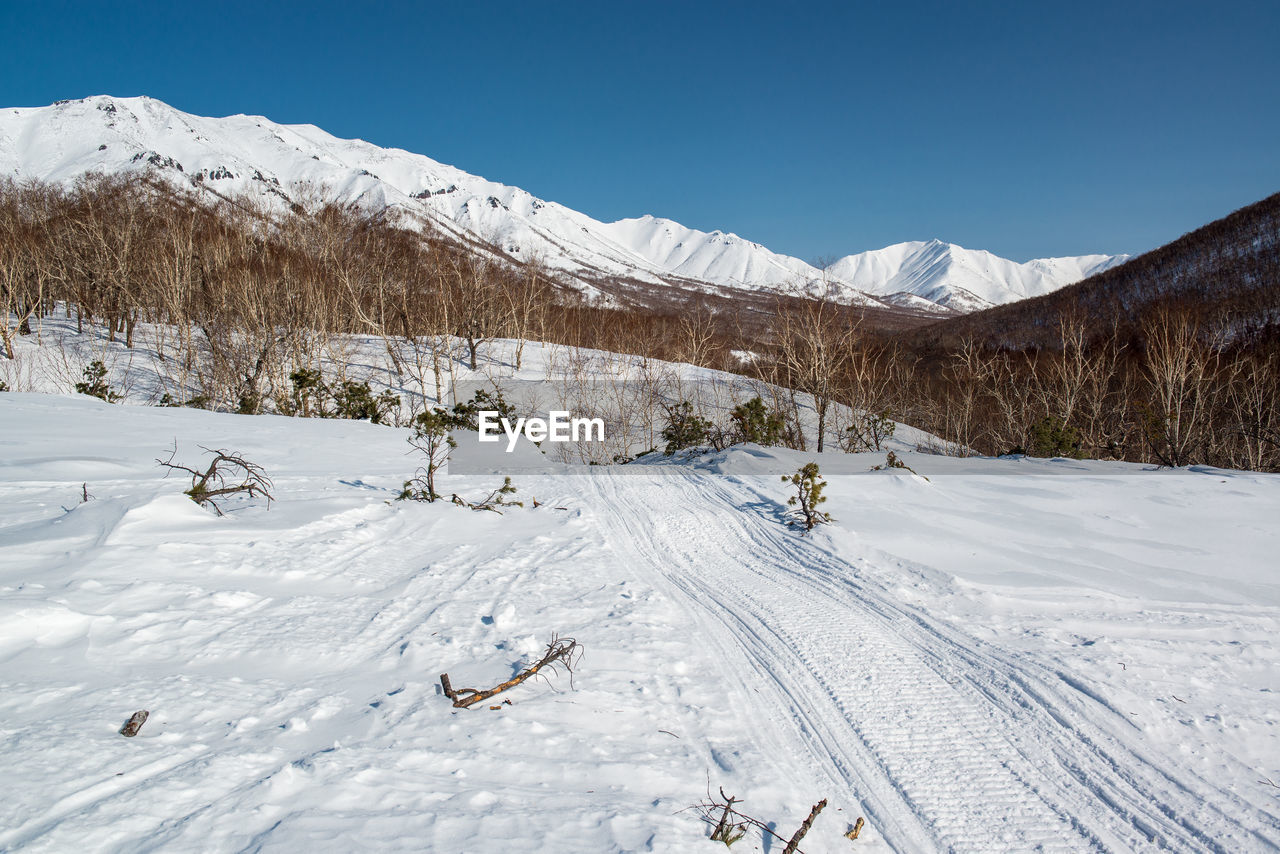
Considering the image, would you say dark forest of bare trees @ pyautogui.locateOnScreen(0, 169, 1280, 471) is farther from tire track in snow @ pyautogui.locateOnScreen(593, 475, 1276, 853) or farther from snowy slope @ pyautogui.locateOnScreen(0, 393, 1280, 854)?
tire track in snow @ pyautogui.locateOnScreen(593, 475, 1276, 853)

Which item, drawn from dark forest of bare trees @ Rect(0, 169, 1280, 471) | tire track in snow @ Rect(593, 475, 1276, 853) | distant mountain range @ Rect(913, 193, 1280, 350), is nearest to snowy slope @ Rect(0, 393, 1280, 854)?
tire track in snow @ Rect(593, 475, 1276, 853)

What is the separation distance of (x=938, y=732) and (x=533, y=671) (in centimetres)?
228

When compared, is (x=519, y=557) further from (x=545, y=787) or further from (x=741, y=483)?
(x=741, y=483)

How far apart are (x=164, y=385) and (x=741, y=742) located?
29.0 m

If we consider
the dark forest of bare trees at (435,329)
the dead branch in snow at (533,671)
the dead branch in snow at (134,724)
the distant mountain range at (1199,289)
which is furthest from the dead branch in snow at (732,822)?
the distant mountain range at (1199,289)

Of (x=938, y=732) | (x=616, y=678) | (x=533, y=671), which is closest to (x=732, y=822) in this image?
(x=616, y=678)

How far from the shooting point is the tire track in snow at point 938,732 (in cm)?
263

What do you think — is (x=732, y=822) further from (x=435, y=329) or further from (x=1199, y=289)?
(x=1199, y=289)

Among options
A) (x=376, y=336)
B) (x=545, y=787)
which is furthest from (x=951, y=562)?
(x=376, y=336)

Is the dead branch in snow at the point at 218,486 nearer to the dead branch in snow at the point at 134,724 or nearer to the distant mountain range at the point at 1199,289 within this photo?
the dead branch in snow at the point at 134,724

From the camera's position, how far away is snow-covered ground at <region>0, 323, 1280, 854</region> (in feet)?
7.52

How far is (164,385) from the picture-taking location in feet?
Answer: 78.8

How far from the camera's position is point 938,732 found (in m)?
3.27

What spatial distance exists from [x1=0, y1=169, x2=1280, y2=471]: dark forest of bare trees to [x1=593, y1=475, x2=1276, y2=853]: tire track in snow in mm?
10762
